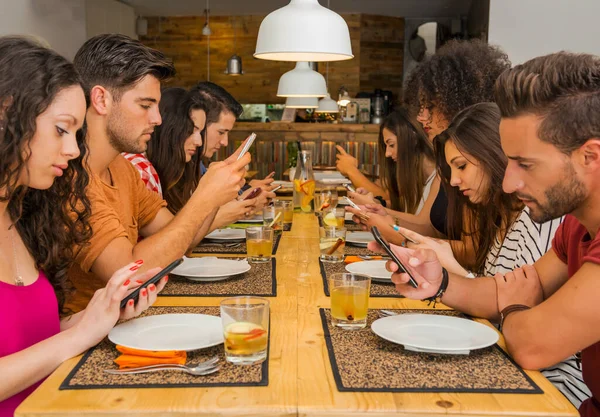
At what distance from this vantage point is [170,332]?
1.42 m

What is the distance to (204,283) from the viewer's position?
1.91 m

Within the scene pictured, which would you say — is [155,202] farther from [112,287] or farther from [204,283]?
[112,287]

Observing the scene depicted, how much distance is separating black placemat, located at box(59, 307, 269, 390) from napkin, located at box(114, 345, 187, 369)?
0.06ft

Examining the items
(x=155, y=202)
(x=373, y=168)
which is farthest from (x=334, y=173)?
(x=155, y=202)

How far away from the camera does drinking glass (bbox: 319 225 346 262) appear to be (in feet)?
7.35

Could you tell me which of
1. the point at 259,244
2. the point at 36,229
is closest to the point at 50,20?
the point at 259,244

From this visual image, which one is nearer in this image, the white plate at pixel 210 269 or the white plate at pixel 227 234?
the white plate at pixel 210 269

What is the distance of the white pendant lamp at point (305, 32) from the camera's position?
7.28 ft

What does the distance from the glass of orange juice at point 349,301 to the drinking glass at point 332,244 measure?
0.70 metres

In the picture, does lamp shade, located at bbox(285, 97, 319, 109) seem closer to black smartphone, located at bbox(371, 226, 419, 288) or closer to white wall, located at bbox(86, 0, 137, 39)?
white wall, located at bbox(86, 0, 137, 39)

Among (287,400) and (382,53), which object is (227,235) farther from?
(382,53)

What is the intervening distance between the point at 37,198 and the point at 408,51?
33.3 feet

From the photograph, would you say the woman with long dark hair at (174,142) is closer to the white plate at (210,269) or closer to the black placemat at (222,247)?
the black placemat at (222,247)

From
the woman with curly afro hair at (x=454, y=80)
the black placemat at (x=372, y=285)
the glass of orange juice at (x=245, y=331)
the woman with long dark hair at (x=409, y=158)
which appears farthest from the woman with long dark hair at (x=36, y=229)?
the woman with long dark hair at (x=409, y=158)
